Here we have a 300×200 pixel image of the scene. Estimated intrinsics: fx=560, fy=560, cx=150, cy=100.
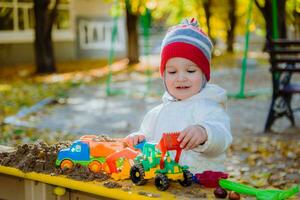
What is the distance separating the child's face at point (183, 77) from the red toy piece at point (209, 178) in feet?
1.23

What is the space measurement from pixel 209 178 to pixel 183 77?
1.55 feet

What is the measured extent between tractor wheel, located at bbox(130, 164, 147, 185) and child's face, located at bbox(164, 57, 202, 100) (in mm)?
424

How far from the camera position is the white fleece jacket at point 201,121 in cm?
238

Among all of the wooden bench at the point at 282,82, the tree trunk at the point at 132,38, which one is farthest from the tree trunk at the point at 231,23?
the wooden bench at the point at 282,82

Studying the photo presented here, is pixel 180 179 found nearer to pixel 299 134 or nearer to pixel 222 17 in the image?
pixel 299 134

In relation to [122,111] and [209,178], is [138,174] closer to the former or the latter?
[209,178]

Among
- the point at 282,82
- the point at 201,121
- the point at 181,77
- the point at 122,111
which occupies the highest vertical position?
the point at 181,77

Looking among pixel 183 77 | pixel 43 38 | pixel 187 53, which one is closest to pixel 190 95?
pixel 183 77

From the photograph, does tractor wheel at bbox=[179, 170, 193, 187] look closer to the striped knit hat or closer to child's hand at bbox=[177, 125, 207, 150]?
child's hand at bbox=[177, 125, 207, 150]

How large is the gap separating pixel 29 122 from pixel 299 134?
147 inches

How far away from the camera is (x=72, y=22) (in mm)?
24609

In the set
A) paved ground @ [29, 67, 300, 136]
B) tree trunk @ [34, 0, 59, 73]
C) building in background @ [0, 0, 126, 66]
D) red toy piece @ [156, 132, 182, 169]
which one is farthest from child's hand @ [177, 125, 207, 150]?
building in background @ [0, 0, 126, 66]

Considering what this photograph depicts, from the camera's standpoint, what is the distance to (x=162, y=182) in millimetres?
2258

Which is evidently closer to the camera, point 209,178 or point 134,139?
point 209,178
